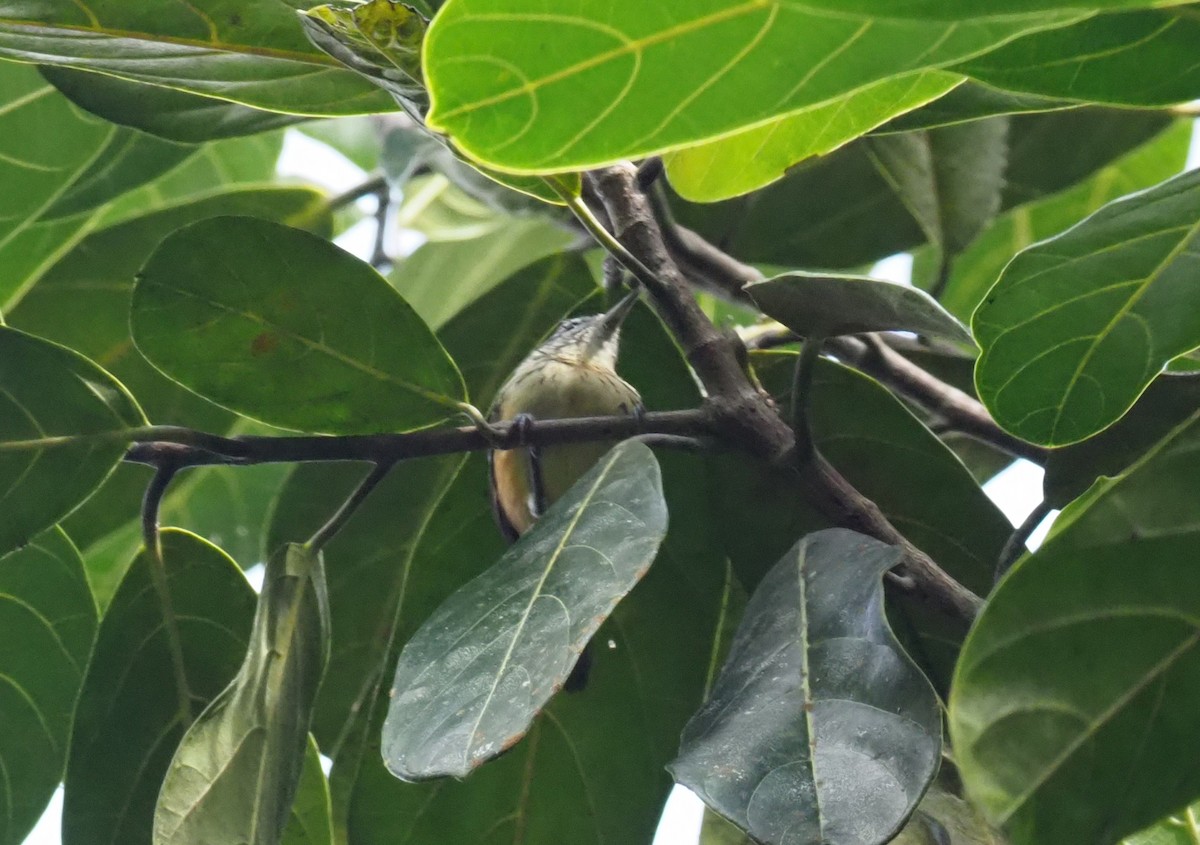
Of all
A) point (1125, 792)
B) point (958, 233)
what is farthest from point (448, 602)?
point (958, 233)

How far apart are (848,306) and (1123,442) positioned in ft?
1.04

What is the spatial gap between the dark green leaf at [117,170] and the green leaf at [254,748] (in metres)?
0.62

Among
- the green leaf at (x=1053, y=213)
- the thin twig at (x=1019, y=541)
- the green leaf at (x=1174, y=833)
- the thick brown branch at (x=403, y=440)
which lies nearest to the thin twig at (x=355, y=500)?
the thick brown branch at (x=403, y=440)

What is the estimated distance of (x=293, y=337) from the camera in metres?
1.01

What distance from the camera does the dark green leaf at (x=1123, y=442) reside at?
1.00 meters

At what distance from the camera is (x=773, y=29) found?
0.55 m

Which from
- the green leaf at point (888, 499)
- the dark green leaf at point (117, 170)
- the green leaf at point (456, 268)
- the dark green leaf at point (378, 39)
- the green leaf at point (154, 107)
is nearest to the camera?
the dark green leaf at point (378, 39)

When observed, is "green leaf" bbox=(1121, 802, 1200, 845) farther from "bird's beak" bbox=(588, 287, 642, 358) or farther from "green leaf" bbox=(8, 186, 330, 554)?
"green leaf" bbox=(8, 186, 330, 554)

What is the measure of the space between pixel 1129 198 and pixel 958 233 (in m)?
0.57

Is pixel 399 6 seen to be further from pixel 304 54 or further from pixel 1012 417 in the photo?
pixel 1012 417

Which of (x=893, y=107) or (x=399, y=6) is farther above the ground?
(x=399, y=6)

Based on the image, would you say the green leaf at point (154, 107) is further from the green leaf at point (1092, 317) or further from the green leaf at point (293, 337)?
the green leaf at point (1092, 317)

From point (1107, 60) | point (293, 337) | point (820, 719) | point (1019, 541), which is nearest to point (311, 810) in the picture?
point (293, 337)

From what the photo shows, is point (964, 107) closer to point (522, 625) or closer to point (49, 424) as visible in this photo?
point (522, 625)
